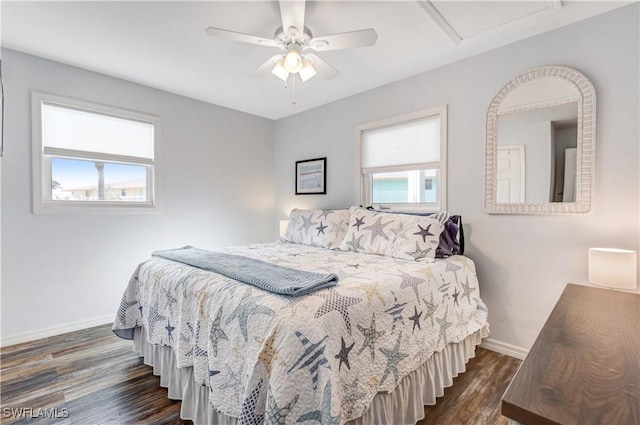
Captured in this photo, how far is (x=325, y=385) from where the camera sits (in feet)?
3.60

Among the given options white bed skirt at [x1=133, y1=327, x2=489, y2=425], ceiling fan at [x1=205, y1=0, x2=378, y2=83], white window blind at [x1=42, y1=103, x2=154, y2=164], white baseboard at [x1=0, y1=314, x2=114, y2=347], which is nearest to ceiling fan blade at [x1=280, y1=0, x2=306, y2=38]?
ceiling fan at [x1=205, y1=0, x2=378, y2=83]

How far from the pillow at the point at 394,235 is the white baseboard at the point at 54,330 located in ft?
8.39

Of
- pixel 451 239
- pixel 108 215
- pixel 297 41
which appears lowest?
pixel 451 239

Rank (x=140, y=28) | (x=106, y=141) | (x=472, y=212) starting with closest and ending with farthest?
(x=140, y=28) → (x=472, y=212) → (x=106, y=141)

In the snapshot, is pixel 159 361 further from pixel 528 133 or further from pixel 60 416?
pixel 528 133

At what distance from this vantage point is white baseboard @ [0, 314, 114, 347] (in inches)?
99.8

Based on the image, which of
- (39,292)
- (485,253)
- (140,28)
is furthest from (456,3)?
(39,292)

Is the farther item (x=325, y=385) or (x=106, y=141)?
(x=106, y=141)

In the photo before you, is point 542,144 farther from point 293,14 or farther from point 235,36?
point 235,36

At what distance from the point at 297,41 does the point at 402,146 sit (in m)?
1.57

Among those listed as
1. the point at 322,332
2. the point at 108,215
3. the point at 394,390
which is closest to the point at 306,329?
the point at 322,332

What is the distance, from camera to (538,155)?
2.26m

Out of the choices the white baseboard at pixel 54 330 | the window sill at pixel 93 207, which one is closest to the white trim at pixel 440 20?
the window sill at pixel 93 207

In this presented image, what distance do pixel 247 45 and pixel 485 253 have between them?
8.69ft
